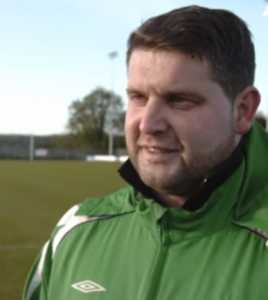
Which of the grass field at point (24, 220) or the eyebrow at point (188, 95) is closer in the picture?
the eyebrow at point (188, 95)

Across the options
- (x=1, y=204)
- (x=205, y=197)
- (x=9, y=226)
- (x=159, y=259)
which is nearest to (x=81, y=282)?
(x=159, y=259)

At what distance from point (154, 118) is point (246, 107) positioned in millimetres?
245

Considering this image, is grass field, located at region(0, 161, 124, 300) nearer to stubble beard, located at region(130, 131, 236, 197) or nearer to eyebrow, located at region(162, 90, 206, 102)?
stubble beard, located at region(130, 131, 236, 197)

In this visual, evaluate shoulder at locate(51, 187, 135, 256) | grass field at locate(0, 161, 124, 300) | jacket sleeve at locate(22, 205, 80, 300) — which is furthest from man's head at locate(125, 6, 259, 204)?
grass field at locate(0, 161, 124, 300)

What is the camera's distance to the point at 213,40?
60.6 inches

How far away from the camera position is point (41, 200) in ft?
53.3

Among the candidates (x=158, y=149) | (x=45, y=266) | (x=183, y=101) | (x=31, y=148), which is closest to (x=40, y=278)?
(x=45, y=266)

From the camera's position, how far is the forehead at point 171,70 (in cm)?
153

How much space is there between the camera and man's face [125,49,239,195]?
1.53 m

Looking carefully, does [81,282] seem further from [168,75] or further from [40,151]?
[40,151]

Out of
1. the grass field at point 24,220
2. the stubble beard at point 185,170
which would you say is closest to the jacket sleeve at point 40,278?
the stubble beard at point 185,170

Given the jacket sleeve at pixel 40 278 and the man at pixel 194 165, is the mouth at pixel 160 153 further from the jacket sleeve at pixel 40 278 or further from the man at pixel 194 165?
the jacket sleeve at pixel 40 278

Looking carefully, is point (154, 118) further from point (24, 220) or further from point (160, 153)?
point (24, 220)

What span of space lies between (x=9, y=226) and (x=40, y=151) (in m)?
65.8
